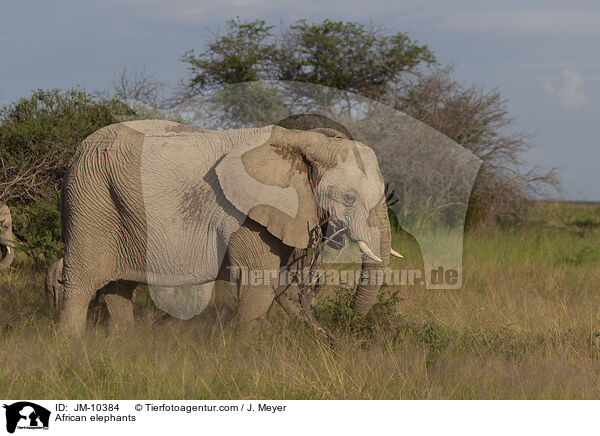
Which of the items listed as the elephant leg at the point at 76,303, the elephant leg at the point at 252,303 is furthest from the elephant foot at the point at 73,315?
the elephant leg at the point at 252,303

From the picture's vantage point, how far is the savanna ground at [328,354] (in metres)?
3.83

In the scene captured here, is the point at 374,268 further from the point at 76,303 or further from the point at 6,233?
the point at 6,233

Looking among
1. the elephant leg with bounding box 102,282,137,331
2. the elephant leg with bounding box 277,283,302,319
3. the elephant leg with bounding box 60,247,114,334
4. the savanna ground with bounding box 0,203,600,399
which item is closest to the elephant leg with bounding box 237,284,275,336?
the savanna ground with bounding box 0,203,600,399

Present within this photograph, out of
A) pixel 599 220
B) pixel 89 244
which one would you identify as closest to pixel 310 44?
pixel 599 220

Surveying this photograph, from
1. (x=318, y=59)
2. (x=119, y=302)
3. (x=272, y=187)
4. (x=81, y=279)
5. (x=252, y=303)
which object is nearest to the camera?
(x=272, y=187)

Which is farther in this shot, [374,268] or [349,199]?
[374,268]

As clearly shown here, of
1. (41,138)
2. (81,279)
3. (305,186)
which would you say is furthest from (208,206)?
(41,138)

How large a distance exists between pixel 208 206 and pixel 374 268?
133 centimetres

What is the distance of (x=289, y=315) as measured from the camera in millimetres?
5438

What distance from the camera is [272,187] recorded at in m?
4.51

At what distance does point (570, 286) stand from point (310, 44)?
1291cm

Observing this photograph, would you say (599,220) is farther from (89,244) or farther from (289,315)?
(89,244)
